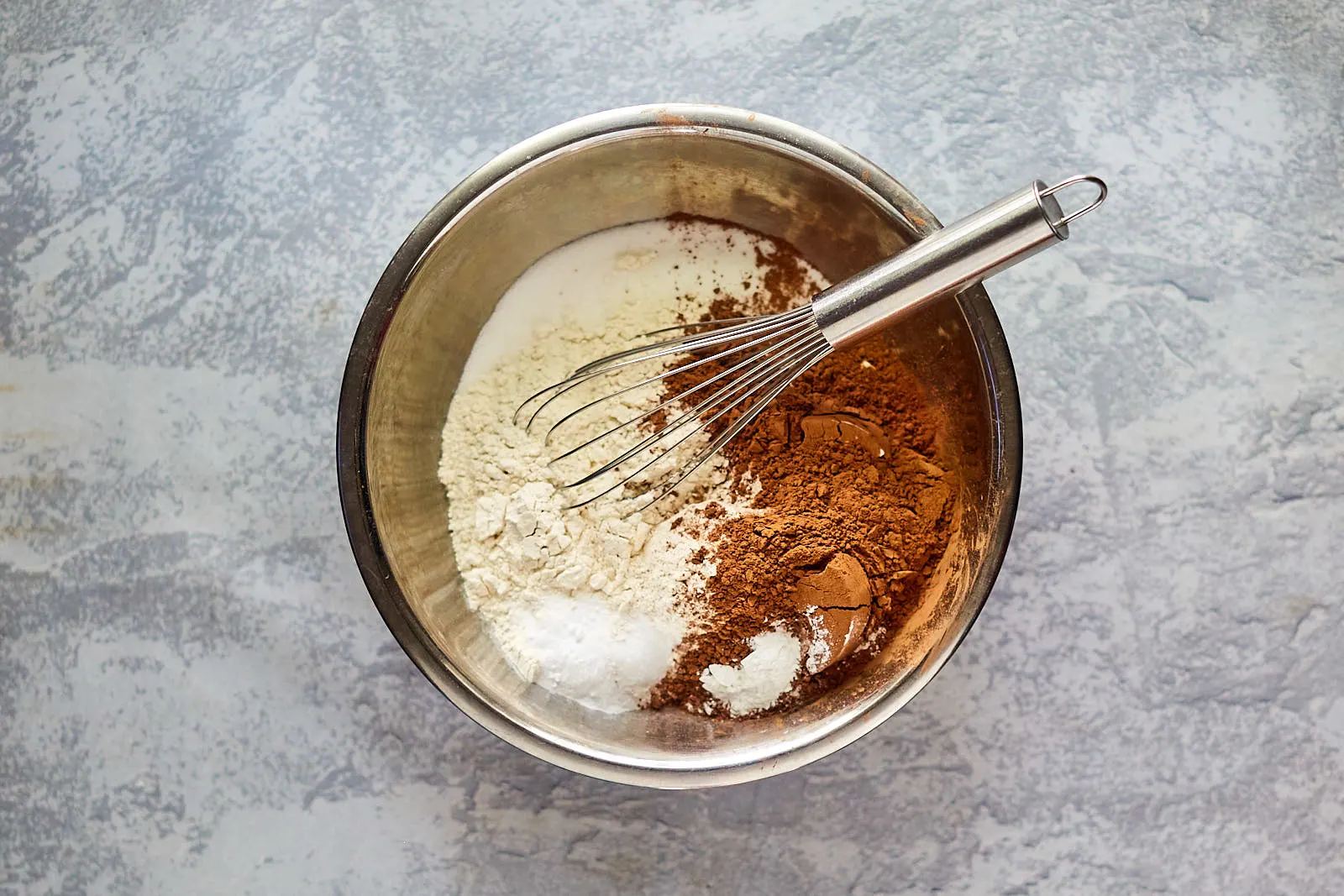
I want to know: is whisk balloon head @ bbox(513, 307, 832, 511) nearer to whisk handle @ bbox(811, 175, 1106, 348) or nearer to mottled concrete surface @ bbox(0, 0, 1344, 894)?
whisk handle @ bbox(811, 175, 1106, 348)

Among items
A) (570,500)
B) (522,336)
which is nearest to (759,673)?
(570,500)

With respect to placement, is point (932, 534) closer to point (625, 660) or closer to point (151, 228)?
point (625, 660)

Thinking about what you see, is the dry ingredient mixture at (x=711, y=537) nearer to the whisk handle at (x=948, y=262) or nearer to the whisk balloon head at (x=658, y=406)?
the whisk balloon head at (x=658, y=406)

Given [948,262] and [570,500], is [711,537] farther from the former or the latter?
[948,262]

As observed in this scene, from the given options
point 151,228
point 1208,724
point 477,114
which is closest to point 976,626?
point 1208,724

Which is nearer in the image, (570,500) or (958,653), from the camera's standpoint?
(570,500)

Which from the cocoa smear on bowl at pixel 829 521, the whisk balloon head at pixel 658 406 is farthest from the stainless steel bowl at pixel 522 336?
the whisk balloon head at pixel 658 406
